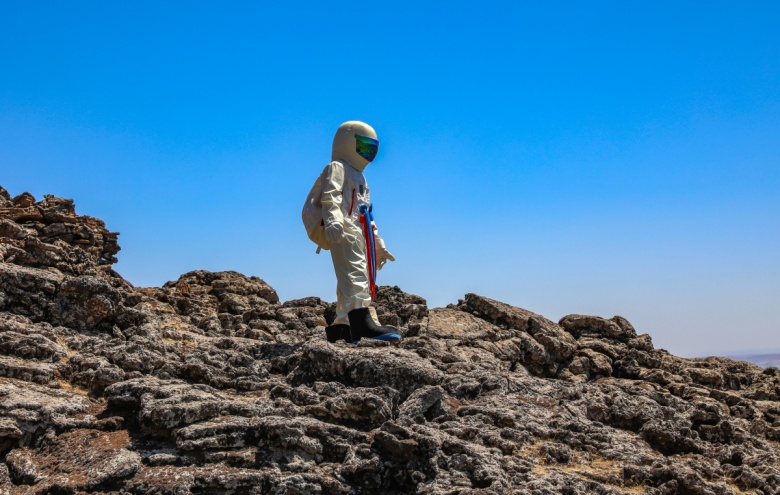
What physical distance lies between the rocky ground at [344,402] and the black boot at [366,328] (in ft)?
1.17

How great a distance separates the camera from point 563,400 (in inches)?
399

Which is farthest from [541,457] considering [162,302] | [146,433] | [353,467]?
[162,302]

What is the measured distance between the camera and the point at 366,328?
11273 mm

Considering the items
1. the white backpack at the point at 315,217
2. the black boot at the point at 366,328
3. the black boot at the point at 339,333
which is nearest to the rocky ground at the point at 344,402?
the black boot at the point at 366,328

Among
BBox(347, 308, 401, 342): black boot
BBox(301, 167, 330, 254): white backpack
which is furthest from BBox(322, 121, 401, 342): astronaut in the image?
BBox(301, 167, 330, 254): white backpack

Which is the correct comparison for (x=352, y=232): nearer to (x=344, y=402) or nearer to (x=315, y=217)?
(x=315, y=217)

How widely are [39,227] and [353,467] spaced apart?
998 centimetres

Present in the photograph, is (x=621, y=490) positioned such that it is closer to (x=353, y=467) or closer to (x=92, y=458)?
(x=353, y=467)

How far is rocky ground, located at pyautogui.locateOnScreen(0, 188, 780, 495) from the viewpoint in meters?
7.30

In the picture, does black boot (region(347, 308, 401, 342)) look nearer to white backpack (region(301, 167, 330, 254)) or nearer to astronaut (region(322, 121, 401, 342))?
astronaut (region(322, 121, 401, 342))

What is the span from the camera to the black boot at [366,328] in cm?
1125

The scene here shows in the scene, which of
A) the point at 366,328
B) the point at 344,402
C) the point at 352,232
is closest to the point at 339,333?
the point at 366,328

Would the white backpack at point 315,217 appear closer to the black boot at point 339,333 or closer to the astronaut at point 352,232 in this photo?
the astronaut at point 352,232

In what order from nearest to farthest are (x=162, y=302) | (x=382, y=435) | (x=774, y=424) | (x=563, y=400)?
(x=382, y=435) < (x=563, y=400) < (x=774, y=424) < (x=162, y=302)
